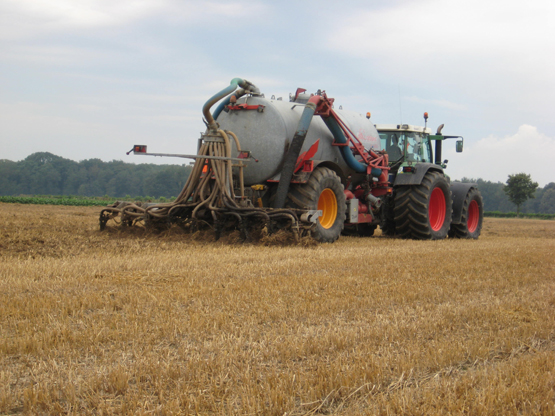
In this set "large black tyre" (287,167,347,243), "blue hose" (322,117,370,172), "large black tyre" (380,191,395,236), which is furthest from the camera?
"large black tyre" (380,191,395,236)

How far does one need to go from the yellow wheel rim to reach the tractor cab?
116 inches

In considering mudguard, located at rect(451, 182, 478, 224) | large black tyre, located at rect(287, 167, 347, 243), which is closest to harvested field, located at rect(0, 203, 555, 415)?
large black tyre, located at rect(287, 167, 347, 243)

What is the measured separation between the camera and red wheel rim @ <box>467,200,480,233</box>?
45.6ft

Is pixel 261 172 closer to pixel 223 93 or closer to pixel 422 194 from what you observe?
pixel 223 93

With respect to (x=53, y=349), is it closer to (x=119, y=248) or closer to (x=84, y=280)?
(x=84, y=280)

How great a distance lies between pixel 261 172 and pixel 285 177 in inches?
23.3

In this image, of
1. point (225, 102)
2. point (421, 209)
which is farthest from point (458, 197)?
point (225, 102)

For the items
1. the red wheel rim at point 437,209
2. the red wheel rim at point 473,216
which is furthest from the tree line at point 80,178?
the red wheel rim at point 437,209

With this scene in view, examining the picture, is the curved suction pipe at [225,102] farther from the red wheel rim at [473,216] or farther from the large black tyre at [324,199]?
the red wheel rim at [473,216]

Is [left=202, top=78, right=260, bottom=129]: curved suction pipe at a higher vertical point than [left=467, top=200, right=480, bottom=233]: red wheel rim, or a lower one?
higher

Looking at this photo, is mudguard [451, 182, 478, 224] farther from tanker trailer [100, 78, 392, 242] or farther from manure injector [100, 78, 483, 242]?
tanker trailer [100, 78, 392, 242]

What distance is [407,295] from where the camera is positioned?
16.1ft

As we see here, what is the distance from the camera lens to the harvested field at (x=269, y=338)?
2.51 metres

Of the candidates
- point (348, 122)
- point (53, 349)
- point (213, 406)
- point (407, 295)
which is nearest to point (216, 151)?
point (348, 122)
